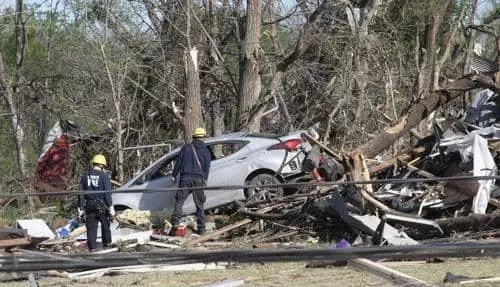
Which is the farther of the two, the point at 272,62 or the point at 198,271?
the point at 272,62

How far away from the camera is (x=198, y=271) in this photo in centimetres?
1053

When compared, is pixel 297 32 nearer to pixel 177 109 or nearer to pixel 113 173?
pixel 177 109

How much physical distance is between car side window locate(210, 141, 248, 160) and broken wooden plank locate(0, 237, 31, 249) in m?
4.99

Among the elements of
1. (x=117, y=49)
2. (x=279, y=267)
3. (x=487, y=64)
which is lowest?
(x=279, y=267)

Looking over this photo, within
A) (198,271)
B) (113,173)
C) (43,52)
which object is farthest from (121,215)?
(43,52)

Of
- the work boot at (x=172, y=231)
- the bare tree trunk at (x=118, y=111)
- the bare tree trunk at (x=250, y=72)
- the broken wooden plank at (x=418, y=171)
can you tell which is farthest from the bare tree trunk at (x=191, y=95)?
the broken wooden plank at (x=418, y=171)

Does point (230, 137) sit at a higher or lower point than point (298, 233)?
higher

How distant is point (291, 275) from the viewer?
1002cm

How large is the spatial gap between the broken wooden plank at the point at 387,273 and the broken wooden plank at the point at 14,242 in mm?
5242

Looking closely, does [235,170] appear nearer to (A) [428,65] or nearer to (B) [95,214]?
(B) [95,214]

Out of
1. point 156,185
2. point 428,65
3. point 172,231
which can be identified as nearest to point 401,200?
point 172,231

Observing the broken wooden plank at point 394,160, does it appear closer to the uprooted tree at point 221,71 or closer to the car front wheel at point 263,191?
the car front wheel at point 263,191

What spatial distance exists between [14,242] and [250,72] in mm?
10271

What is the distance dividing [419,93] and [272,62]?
8520mm
